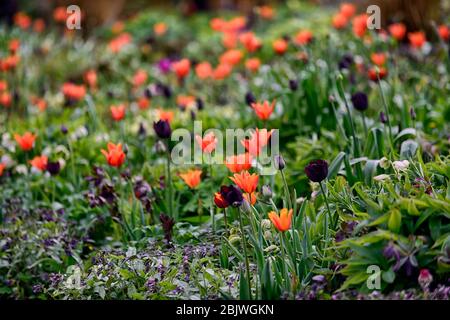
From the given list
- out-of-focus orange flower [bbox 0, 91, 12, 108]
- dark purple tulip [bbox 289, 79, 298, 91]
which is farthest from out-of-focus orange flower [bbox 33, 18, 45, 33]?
dark purple tulip [bbox 289, 79, 298, 91]

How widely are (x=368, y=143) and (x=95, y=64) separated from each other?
4178mm

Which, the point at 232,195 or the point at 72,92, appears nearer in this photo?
the point at 232,195

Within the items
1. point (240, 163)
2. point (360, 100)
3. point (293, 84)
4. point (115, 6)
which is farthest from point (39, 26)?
point (240, 163)

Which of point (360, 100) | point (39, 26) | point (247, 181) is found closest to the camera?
point (247, 181)

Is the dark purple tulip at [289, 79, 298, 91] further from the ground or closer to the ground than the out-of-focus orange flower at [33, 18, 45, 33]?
closer to the ground

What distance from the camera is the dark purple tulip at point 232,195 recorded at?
7.77 feet

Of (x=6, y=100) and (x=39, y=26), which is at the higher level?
(x=39, y=26)

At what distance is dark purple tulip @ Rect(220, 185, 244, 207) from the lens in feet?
7.77

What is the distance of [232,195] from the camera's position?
7.77 ft

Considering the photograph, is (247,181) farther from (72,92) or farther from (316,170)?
(72,92)

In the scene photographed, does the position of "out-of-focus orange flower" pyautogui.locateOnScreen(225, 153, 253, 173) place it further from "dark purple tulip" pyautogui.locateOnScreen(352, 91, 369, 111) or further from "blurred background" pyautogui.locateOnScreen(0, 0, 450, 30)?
"blurred background" pyautogui.locateOnScreen(0, 0, 450, 30)

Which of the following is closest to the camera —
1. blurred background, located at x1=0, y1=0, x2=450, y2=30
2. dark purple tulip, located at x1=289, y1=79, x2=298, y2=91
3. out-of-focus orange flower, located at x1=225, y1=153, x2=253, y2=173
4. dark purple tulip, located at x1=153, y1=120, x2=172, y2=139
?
out-of-focus orange flower, located at x1=225, y1=153, x2=253, y2=173

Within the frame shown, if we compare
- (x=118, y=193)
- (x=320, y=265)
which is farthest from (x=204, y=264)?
(x=118, y=193)

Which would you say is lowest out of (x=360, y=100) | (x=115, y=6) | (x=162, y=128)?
(x=162, y=128)
